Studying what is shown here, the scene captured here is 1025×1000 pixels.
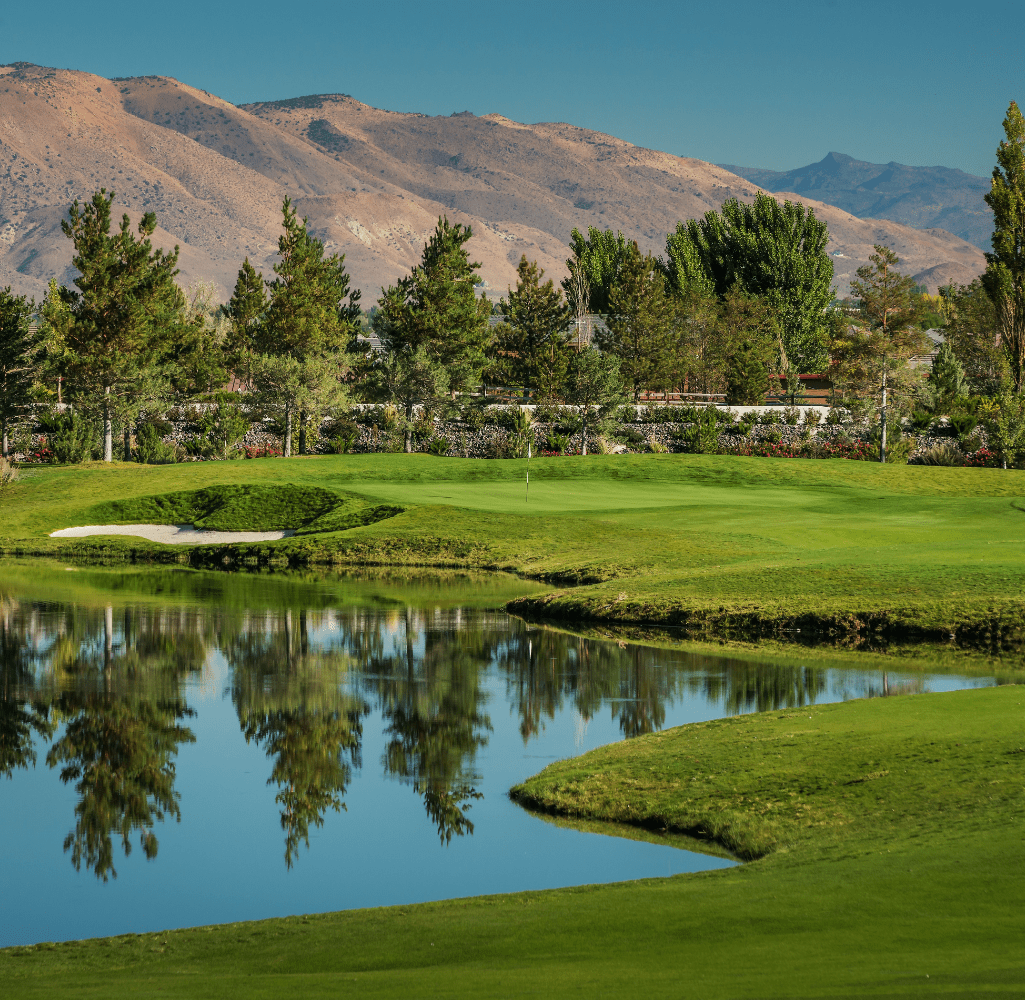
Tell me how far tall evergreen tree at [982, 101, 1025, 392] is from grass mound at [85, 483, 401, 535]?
36886 mm

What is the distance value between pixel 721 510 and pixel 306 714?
73.3ft

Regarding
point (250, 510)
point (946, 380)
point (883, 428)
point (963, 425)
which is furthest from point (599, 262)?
point (250, 510)

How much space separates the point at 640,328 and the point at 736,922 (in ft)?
215

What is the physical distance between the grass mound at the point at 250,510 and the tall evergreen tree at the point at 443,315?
26.9m

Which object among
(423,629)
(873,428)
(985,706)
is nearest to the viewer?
(985,706)

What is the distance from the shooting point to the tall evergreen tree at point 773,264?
90.9m

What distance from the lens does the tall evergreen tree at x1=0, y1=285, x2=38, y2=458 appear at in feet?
174

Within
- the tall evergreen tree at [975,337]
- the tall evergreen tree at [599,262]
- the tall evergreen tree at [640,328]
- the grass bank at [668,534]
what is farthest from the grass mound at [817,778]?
the tall evergreen tree at [599,262]

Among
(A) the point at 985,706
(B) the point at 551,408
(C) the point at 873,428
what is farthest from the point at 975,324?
(A) the point at 985,706

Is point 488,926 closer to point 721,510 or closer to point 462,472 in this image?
point 721,510

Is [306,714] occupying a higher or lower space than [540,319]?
lower

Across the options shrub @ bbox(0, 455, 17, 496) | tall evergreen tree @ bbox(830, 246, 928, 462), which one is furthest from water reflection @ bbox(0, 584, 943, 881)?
tall evergreen tree @ bbox(830, 246, 928, 462)

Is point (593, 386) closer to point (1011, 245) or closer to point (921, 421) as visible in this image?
point (921, 421)

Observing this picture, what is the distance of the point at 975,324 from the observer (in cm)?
9219
